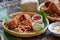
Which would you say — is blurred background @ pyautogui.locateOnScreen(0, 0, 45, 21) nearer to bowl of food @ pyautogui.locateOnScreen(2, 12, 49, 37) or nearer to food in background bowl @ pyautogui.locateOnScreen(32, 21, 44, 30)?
bowl of food @ pyautogui.locateOnScreen(2, 12, 49, 37)

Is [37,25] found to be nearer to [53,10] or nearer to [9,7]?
[53,10]

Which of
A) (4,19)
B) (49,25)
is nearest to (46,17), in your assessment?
(49,25)

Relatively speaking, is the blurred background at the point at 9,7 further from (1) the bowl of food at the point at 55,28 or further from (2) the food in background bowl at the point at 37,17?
(1) the bowl of food at the point at 55,28

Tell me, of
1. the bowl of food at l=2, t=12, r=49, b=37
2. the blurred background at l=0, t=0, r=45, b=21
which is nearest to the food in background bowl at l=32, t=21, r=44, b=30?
the bowl of food at l=2, t=12, r=49, b=37

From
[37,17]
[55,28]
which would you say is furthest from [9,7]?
[55,28]

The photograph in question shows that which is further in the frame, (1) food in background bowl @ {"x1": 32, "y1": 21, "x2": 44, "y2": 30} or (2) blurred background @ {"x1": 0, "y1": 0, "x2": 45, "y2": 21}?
(2) blurred background @ {"x1": 0, "y1": 0, "x2": 45, "y2": 21}

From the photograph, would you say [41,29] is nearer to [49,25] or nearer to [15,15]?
[49,25]
